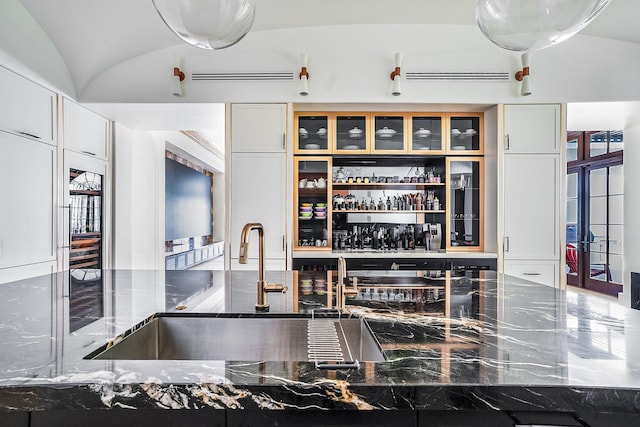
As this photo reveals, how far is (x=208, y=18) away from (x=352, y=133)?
8.98 feet

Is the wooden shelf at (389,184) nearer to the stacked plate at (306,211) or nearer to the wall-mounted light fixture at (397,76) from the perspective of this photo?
the stacked plate at (306,211)

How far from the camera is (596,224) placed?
19.8 ft

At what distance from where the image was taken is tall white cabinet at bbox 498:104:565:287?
12.0 ft

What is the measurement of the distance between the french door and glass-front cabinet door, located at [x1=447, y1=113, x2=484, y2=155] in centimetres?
295

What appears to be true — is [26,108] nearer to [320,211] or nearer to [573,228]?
[320,211]

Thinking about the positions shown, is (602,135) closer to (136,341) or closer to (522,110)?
(522,110)

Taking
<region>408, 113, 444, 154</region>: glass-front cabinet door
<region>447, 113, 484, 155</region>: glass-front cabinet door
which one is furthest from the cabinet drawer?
<region>408, 113, 444, 154</region>: glass-front cabinet door

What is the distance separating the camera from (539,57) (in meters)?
3.65

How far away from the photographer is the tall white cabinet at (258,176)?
3.64 m

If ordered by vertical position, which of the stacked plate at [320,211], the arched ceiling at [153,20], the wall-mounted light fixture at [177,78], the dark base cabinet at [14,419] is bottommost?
the dark base cabinet at [14,419]

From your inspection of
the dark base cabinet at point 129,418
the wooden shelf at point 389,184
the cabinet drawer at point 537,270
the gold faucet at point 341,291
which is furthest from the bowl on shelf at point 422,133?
the dark base cabinet at point 129,418

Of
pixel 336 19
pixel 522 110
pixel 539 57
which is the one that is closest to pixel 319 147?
pixel 336 19

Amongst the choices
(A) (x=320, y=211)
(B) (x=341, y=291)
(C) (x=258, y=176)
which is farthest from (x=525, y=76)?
(B) (x=341, y=291)

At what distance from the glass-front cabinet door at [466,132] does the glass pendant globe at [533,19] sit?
2695 mm
